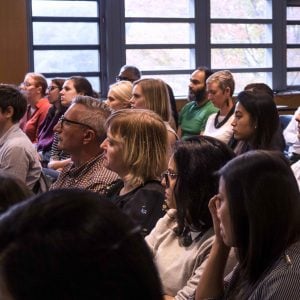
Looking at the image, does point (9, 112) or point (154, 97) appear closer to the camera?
point (9, 112)

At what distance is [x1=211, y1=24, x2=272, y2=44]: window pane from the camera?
876cm

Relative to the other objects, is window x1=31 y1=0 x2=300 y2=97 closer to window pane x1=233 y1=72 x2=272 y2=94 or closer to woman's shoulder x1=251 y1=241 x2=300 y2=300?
window pane x1=233 y1=72 x2=272 y2=94

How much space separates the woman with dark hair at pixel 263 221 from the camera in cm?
157

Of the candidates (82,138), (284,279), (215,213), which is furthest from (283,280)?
(82,138)

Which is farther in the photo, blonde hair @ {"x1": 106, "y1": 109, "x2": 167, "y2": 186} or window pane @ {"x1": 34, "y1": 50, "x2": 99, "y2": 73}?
window pane @ {"x1": 34, "y1": 50, "x2": 99, "y2": 73}

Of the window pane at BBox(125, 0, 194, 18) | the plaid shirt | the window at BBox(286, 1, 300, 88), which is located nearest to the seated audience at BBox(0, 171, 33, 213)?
the plaid shirt

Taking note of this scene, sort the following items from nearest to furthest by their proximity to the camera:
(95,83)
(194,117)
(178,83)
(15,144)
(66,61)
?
(15,144) → (194,117) → (66,61) → (95,83) → (178,83)

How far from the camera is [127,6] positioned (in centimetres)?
809

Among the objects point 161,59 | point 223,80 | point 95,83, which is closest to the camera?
point 223,80

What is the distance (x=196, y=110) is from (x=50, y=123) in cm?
155

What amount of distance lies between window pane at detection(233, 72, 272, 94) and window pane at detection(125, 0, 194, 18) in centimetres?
119

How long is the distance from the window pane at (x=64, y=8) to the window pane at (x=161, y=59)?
2.45ft

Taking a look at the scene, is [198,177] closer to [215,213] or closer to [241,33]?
[215,213]

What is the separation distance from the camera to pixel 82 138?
3129 millimetres
